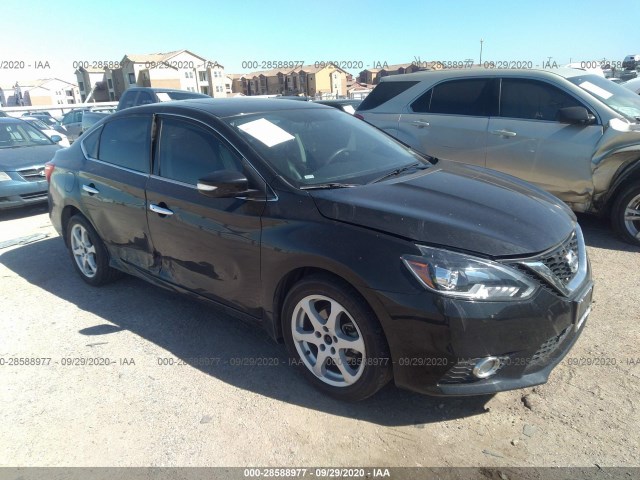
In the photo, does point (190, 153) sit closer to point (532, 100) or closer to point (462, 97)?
point (462, 97)

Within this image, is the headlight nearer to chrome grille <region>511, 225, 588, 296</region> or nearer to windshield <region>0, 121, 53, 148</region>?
chrome grille <region>511, 225, 588, 296</region>

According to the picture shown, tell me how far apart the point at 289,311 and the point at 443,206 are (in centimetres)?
109

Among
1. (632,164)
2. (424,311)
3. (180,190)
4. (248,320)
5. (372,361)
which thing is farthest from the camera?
(632,164)

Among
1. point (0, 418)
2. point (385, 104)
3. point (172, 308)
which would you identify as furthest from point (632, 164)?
point (0, 418)

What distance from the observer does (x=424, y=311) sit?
2271 mm

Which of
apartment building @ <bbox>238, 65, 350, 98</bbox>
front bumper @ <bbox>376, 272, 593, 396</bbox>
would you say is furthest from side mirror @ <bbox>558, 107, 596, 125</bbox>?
apartment building @ <bbox>238, 65, 350, 98</bbox>

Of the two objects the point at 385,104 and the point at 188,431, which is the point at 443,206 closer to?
the point at 188,431

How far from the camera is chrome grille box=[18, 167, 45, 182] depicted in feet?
24.8

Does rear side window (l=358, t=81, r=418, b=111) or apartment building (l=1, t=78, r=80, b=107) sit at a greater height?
rear side window (l=358, t=81, r=418, b=111)

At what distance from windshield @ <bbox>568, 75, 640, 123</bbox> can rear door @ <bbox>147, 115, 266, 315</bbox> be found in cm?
426

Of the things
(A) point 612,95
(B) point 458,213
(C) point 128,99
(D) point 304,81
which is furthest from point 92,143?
(D) point 304,81

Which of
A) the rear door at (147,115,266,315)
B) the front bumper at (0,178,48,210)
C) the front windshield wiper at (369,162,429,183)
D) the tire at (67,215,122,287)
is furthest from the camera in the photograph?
the front bumper at (0,178,48,210)

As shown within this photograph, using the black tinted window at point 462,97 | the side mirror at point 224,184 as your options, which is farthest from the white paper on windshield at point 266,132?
the black tinted window at point 462,97

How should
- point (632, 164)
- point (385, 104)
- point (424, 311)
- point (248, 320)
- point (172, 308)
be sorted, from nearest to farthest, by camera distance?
point (424, 311) < point (248, 320) < point (172, 308) < point (632, 164) < point (385, 104)
